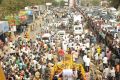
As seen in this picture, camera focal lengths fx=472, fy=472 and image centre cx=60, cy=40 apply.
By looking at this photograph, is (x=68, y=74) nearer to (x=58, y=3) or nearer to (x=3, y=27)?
(x=3, y=27)

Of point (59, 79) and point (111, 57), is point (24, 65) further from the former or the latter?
point (59, 79)

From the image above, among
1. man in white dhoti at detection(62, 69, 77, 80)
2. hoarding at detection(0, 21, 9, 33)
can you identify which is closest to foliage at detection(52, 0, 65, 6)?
hoarding at detection(0, 21, 9, 33)

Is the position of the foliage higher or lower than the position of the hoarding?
lower

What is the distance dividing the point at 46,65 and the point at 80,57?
17.4ft

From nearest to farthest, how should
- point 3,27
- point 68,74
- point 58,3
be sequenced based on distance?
point 68,74 → point 3,27 → point 58,3

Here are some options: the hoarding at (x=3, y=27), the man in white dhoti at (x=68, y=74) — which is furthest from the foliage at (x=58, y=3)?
the man in white dhoti at (x=68, y=74)

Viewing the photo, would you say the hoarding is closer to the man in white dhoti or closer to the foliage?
the man in white dhoti

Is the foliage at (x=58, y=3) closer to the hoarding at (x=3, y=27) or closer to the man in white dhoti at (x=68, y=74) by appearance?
the hoarding at (x=3, y=27)

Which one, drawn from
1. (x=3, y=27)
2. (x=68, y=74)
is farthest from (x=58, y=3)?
(x=68, y=74)

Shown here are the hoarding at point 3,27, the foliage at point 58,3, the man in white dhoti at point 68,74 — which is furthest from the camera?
the foliage at point 58,3

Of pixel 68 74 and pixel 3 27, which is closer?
pixel 68 74

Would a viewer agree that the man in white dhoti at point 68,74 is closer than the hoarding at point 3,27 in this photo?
Yes

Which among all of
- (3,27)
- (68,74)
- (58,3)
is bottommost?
(58,3)

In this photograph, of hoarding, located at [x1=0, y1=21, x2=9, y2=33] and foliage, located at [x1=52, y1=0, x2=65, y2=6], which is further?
foliage, located at [x1=52, y1=0, x2=65, y2=6]
